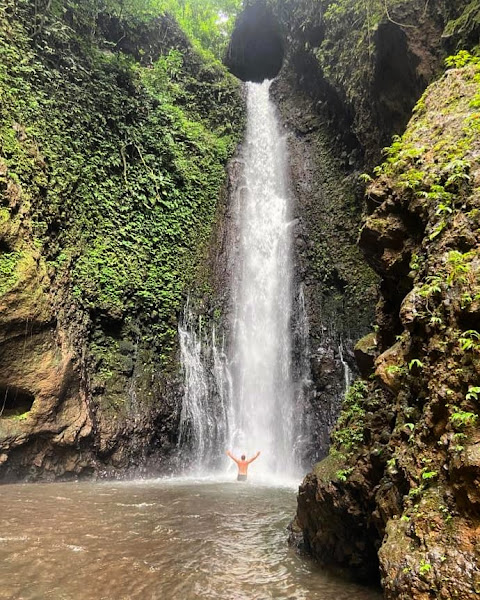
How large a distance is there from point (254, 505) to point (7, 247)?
6.73 metres

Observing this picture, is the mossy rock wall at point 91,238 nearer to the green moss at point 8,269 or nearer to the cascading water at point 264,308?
the green moss at point 8,269

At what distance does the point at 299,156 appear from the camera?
594 inches

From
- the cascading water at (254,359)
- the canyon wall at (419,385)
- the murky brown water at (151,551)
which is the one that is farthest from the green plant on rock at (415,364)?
the cascading water at (254,359)

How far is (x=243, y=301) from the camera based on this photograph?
12.8m

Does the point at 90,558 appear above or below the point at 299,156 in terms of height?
below

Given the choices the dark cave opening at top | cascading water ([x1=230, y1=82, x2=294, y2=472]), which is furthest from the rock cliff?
the dark cave opening at top

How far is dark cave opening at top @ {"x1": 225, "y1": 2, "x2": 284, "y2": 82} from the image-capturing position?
59.0 ft

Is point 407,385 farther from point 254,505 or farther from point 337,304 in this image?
point 337,304

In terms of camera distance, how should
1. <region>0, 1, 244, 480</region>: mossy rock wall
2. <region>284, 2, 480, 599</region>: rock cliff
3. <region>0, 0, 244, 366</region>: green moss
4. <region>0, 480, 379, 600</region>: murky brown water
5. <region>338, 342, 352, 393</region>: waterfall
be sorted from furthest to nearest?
<region>338, 342, 352, 393</region>: waterfall → <region>0, 0, 244, 366</region>: green moss → <region>0, 1, 244, 480</region>: mossy rock wall → <region>0, 480, 379, 600</region>: murky brown water → <region>284, 2, 480, 599</region>: rock cliff

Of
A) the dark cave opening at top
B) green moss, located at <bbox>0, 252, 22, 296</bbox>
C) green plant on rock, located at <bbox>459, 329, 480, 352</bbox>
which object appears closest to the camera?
green plant on rock, located at <bbox>459, 329, 480, 352</bbox>

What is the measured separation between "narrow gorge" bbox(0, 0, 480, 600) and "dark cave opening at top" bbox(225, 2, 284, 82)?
13 centimetres

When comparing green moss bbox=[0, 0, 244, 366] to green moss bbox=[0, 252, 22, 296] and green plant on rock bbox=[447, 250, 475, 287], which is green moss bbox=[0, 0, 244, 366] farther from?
green plant on rock bbox=[447, 250, 475, 287]

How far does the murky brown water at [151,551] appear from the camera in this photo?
3541 mm

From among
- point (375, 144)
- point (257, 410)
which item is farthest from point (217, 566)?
point (375, 144)
